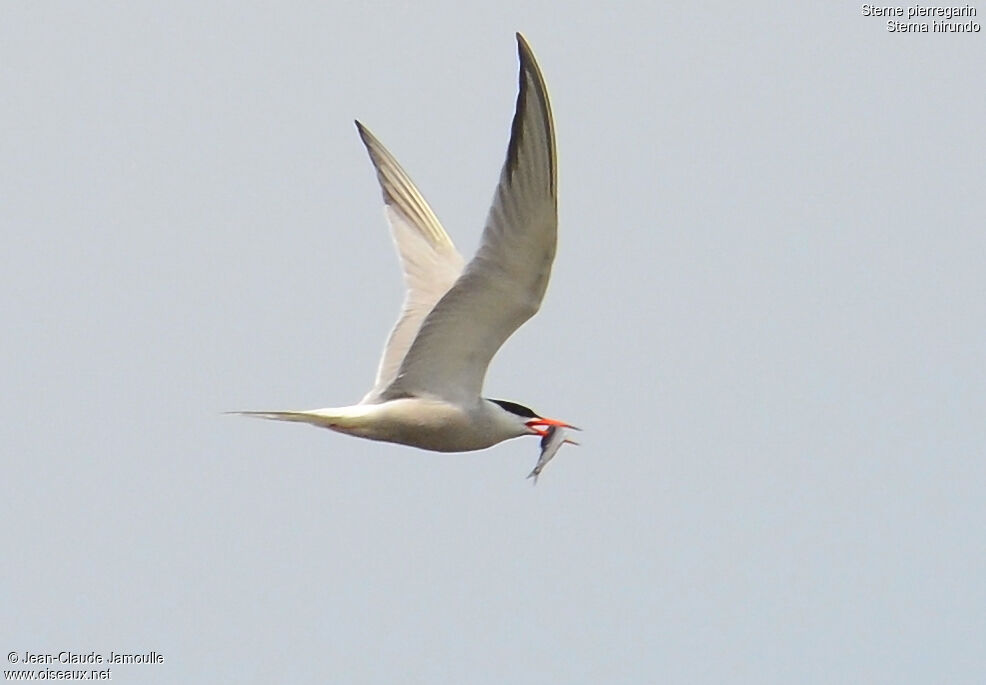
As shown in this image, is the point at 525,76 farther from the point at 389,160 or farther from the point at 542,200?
the point at 389,160

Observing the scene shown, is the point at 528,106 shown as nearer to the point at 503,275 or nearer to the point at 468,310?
the point at 503,275

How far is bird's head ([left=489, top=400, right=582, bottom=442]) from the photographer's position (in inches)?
356

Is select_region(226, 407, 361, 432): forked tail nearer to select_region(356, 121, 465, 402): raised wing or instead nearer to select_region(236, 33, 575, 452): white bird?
select_region(236, 33, 575, 452): white bird

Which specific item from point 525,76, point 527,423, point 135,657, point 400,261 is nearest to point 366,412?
point 527,423

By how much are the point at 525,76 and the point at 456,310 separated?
1479 millimetres

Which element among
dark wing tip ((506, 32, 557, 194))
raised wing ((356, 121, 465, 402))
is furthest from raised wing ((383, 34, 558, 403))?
raised wing ((356, 121, 465, 402))

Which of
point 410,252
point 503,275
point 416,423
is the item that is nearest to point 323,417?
point 416,423

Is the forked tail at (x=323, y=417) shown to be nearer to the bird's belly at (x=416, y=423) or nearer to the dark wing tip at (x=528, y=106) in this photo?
the bird's belly at (x=416, y=423)

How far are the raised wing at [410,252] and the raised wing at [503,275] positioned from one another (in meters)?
0.46

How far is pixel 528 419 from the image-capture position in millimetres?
9070

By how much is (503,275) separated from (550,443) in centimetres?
141

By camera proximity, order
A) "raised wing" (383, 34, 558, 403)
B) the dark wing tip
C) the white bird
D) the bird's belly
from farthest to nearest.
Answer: the bird's belly
the white bird
"raised wing" (383, 34, 558, 403)
the dark wing tip

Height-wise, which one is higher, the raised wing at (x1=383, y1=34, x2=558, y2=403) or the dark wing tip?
the dark wing tip

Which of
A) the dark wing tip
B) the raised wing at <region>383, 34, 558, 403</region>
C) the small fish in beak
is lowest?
the small fish in beak
